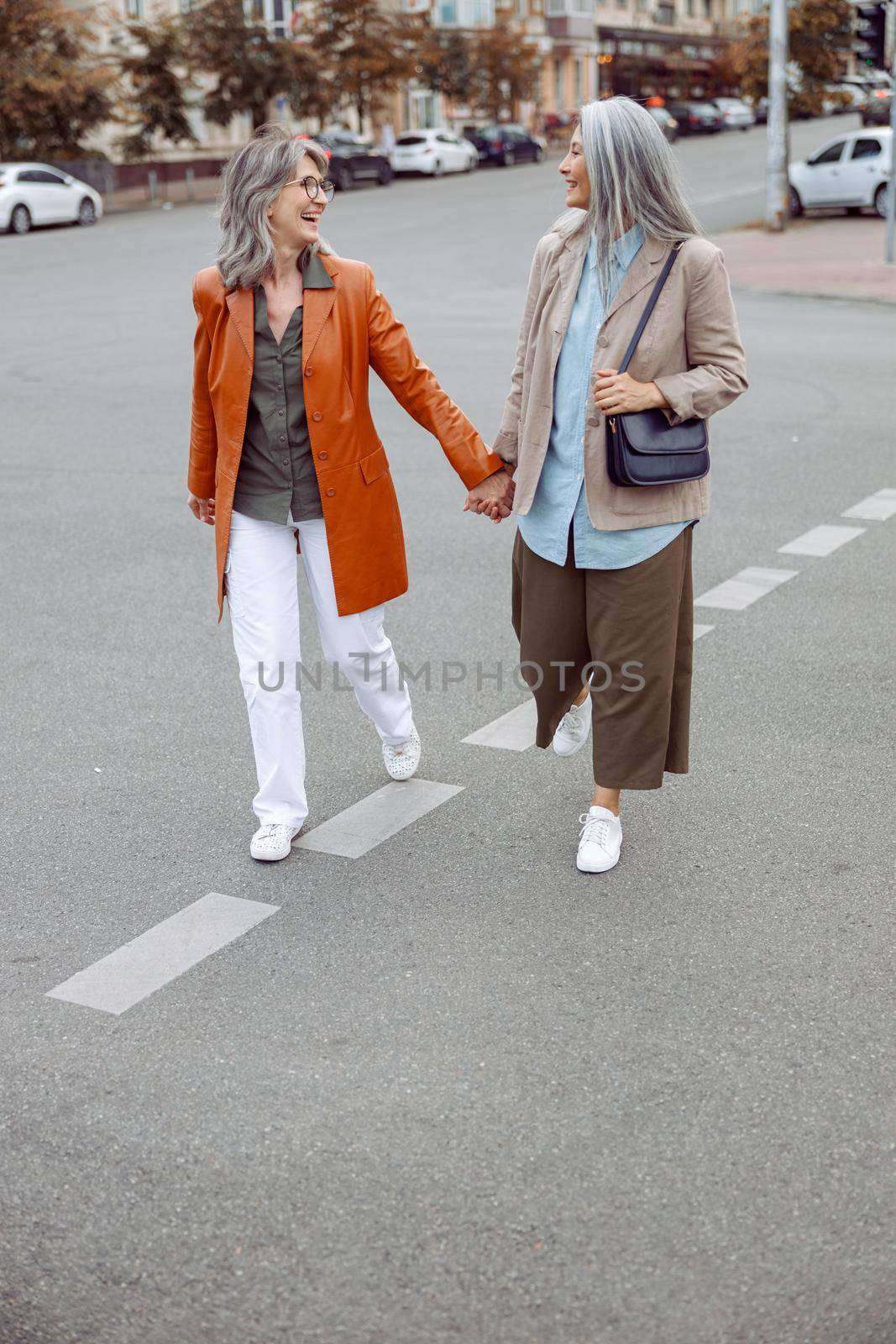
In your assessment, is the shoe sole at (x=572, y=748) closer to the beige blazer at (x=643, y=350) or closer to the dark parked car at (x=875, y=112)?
the beige blazer at (x=643, y=350)

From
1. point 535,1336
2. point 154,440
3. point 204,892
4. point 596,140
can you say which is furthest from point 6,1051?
point 154,440

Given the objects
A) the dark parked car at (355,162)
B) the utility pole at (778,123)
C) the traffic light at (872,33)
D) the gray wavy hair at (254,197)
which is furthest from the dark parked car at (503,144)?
the gray wavy hair at (254,197)

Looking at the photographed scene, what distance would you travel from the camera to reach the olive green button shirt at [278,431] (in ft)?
14.1

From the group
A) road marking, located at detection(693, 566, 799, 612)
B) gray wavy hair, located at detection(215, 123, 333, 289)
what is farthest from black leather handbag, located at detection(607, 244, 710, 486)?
road marking, located at detection(693, 566, 799, 612)

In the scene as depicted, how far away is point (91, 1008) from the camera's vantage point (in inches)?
148

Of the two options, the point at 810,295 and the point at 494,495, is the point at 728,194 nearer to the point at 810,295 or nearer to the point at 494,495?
the point at 810,295

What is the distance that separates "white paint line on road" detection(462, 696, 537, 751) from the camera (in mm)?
5426

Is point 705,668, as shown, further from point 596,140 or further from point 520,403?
point 596,140

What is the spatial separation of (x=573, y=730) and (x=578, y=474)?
1.04 metres

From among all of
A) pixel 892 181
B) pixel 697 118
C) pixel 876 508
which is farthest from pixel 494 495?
pixel 697 118

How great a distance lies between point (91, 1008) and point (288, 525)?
4.81 ft

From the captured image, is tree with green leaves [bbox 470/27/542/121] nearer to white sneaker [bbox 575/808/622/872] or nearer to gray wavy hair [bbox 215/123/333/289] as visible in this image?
gray wavy hair [bbox 215/123/333/289]

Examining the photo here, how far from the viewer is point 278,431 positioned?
435 centimetres

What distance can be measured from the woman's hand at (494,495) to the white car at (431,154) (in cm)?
4661
